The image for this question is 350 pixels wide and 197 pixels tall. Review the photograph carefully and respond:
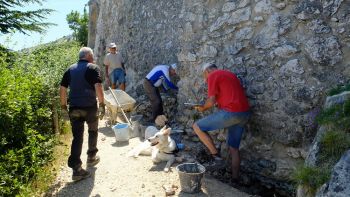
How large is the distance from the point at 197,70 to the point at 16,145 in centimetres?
342

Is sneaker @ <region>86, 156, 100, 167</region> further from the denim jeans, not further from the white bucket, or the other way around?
the white bucket

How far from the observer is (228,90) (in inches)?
213

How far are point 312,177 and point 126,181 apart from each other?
2786 millimetres

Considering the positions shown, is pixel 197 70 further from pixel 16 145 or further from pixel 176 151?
pixel 16 145

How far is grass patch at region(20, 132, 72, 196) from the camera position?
183 inches

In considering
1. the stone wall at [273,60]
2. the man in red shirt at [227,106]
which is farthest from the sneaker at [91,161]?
the stone wall at [273,60]

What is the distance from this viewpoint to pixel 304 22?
16.3ft

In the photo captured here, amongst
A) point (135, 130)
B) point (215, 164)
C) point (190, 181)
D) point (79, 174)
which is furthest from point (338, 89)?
point (135, 130)

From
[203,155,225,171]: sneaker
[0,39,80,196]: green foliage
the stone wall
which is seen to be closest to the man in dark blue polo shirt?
[0,39,80,196]: green foliage

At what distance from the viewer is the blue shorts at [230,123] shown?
5.42 m

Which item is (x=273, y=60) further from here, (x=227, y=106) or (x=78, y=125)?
(x=78, y=125)

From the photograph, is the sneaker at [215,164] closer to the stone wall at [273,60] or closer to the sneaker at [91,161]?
the stone wall at [273,60]

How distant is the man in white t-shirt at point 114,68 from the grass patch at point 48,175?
13.7 ft

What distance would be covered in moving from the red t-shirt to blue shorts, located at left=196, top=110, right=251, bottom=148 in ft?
0.30
